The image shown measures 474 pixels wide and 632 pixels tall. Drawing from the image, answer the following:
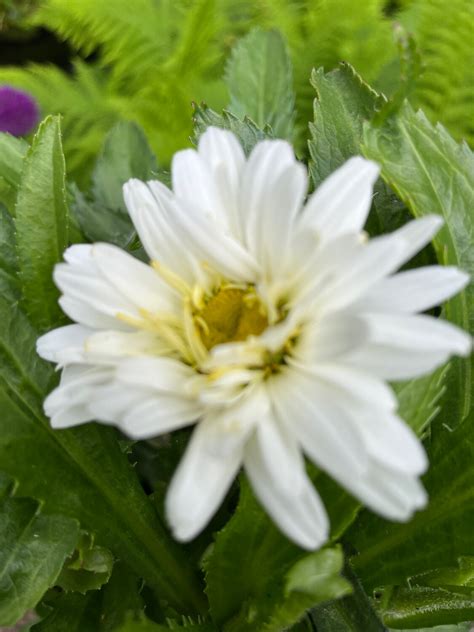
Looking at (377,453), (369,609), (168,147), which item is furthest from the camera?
(168,147)

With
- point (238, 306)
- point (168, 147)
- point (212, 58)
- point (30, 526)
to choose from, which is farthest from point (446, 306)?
point (212, 58)

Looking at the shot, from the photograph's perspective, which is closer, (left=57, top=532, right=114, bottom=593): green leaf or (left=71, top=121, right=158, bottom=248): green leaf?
(left=57, top=532, right=114, bottom=593): green leaf

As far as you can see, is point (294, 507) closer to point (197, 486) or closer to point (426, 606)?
Result: point (197, 486)

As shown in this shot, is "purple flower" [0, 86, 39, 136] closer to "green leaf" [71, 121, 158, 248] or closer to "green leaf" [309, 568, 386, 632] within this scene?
"green leaf" [71, 121, 158, 248]

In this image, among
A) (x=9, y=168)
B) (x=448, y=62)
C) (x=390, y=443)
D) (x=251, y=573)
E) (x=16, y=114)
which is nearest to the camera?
(x=390, y=443)

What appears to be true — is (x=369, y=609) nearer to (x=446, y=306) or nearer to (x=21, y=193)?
(x=446, y=306)

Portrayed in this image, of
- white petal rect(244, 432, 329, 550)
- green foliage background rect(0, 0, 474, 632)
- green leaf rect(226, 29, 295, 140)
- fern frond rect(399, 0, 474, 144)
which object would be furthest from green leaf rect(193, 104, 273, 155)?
fern frond rect(399, 0, 474, 144)

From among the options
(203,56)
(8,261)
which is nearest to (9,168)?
(8,261)
